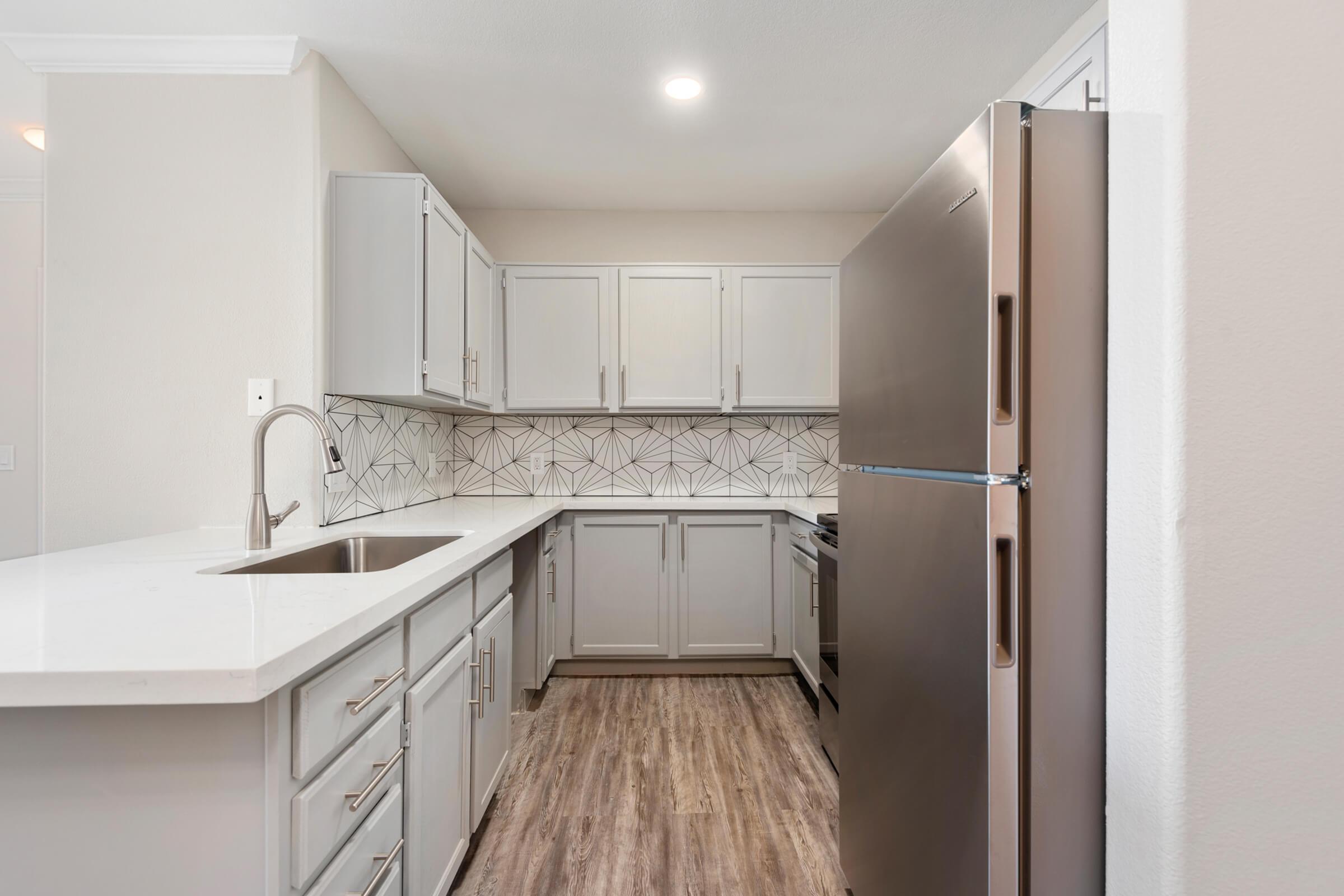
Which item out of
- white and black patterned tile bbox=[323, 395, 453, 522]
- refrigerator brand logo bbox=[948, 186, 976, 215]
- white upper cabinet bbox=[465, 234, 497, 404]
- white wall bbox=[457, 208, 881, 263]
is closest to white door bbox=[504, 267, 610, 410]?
white upper cabinet bbox=[465, 234, 497, 404]

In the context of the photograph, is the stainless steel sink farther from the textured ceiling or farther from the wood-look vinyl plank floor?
the textured ceiling

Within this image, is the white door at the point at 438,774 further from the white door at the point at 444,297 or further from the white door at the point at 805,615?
the white door at the point at 805,615

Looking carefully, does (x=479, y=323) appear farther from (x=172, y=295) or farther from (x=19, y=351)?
(x=19, y=351)

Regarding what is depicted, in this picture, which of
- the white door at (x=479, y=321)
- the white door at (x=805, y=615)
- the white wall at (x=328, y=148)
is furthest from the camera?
the white door at (x=479, y=321)

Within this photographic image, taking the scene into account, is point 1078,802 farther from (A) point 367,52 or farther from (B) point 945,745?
(A) point 367,52

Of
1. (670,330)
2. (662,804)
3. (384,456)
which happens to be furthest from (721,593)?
(384,456)

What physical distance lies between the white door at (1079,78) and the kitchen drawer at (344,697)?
7.04 feet

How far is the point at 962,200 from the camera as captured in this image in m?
0.94

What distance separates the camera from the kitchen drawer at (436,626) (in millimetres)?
1207

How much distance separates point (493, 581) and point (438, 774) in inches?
22.7

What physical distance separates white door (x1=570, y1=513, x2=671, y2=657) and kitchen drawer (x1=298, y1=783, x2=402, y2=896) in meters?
1.86

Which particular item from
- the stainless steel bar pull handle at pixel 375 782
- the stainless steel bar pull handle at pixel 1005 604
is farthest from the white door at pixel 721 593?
the stainless steel bar pull handle at pixel 1005 604

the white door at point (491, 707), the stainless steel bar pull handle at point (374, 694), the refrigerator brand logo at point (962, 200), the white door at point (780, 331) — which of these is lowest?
the white door at point (491, 707)

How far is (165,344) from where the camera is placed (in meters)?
1.91
